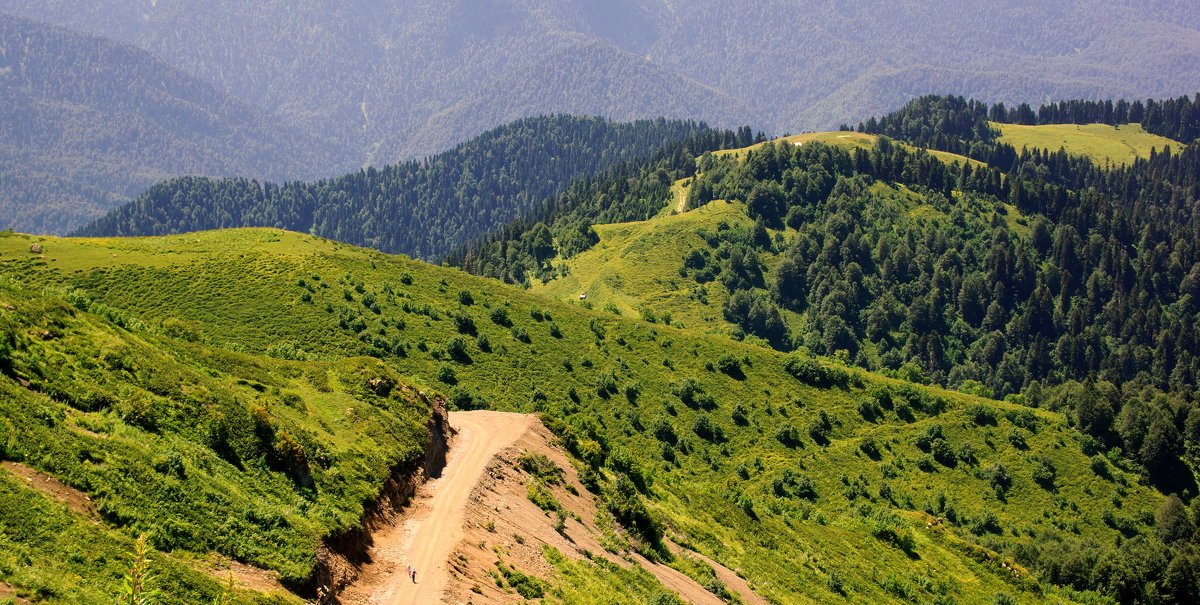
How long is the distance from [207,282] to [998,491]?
120m

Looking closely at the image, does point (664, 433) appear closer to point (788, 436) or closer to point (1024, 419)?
point (788, 436)

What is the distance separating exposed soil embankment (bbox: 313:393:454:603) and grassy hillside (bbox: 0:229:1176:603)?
38.3 feet

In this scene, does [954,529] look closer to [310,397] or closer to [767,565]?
[767,565]

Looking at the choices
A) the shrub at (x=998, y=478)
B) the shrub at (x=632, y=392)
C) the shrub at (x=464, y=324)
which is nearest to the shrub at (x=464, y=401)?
the shrub at (x=464, y=324)

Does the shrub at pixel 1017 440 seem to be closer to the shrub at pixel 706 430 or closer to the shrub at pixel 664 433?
the shrub at pixel 706 430

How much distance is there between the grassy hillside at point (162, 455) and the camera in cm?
2619

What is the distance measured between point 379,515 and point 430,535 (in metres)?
3.20

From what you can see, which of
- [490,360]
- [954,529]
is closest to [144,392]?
[490,360]

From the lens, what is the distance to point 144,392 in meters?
38.9

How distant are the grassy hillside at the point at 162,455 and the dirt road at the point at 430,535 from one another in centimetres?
245

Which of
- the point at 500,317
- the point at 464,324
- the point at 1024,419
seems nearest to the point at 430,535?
the point at 464,324

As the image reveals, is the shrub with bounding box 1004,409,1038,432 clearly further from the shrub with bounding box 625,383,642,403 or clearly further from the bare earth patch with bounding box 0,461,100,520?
the bare earth patch with bounding box 0,461,100,520

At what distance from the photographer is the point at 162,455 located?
3381cm

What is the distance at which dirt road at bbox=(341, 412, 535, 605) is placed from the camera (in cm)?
3534
